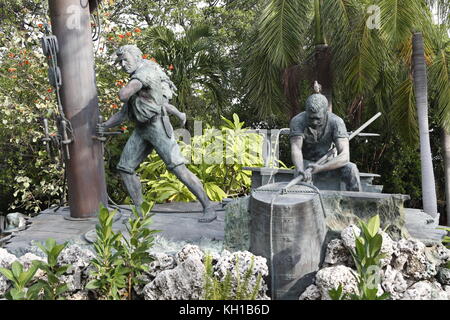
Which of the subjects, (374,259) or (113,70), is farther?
(113,70)

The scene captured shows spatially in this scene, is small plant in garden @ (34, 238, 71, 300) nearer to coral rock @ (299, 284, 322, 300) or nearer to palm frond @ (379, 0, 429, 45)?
coral rock @ (299, 284, 322, 300)

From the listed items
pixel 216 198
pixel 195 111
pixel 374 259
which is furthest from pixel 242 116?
pixel 374 259

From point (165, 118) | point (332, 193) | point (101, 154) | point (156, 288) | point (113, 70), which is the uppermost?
point (113, 70)

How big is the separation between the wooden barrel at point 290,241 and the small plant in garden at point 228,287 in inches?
10.1

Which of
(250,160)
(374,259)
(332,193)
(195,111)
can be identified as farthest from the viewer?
(195,111)

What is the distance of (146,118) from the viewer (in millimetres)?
4980

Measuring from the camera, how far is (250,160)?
27.6 feet

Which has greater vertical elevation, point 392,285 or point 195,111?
point 195,111

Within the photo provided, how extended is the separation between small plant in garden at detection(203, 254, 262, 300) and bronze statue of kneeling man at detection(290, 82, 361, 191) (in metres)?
1.23

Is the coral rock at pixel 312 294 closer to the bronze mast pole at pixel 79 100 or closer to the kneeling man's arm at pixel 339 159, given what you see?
the kneeling man's arm at pixel 339 159

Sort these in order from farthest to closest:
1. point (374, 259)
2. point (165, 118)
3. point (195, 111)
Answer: point (195, 111) → point (165, 118) → point (374, 259)

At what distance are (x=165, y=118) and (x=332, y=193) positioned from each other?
84.3 inches

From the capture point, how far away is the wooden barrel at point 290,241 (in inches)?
138

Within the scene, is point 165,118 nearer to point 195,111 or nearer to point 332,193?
point 332,193
